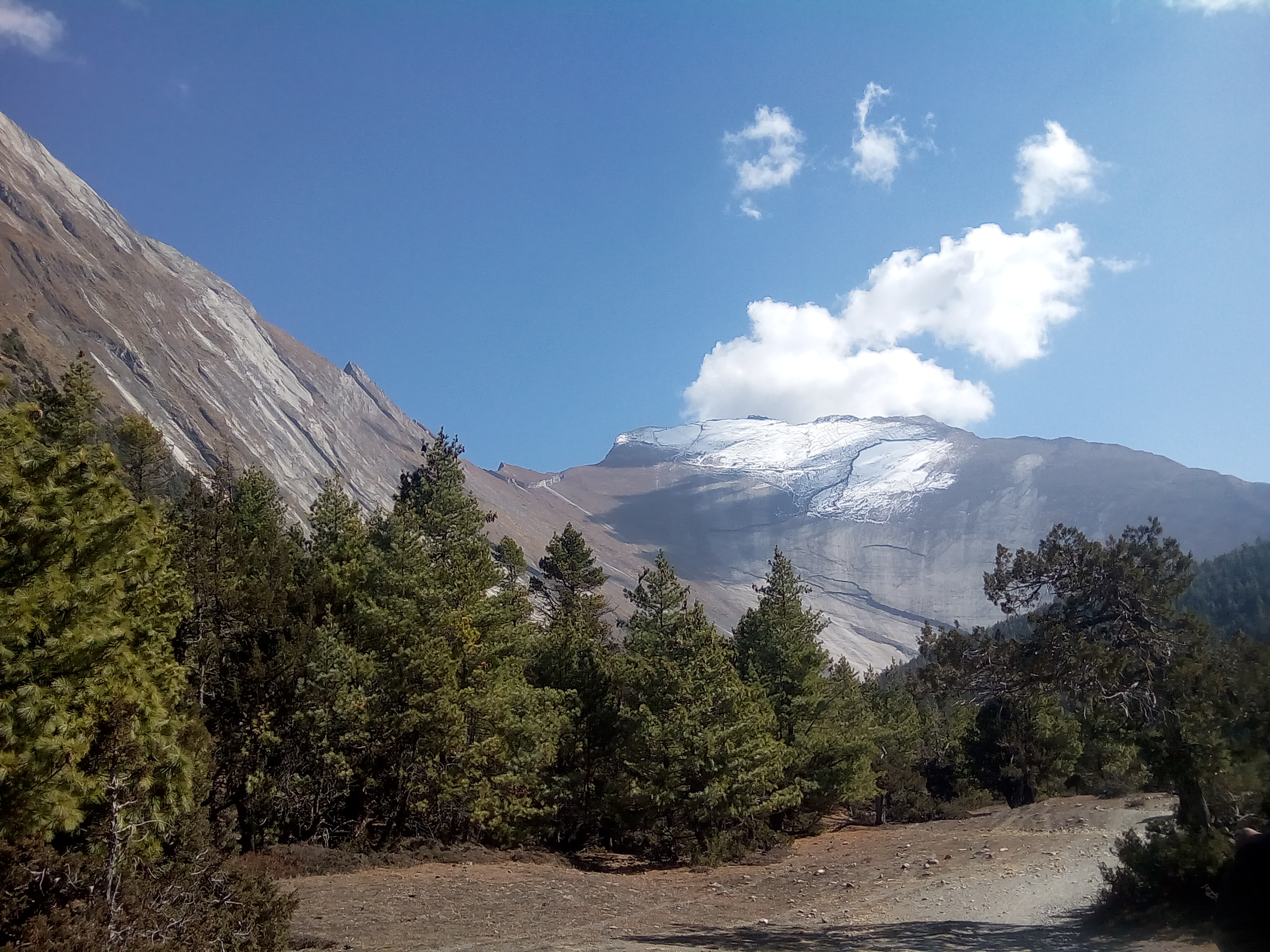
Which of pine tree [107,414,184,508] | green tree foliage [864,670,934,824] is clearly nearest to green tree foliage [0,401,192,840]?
pine tree [107,414,184,508]

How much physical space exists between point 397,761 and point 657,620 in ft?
32.9

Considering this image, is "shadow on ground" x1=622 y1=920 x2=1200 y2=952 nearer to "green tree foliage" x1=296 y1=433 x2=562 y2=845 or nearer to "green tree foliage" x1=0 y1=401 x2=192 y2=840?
"green tree foliage" x1=0 y1=401 x2=192 y2=840

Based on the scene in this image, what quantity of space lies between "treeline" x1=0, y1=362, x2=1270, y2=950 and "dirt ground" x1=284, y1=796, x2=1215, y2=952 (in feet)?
6.71

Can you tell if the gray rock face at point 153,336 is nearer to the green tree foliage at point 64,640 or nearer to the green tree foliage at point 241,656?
the green tree foliage at point 241,656

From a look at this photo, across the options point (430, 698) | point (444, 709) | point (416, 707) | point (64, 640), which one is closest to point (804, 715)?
point (444, 709)

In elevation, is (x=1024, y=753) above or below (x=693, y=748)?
below

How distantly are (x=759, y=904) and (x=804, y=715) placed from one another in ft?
53.3

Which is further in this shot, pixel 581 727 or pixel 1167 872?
pixel 581 727

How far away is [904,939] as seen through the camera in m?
11.9

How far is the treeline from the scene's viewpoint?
10.0 m

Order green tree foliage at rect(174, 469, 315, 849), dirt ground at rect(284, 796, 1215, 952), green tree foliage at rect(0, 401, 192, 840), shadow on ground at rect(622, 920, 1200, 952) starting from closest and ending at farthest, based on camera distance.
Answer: green tree foliage at rect(0, 401, 192, 840)
shadow on ground at rect(622, 920, 1200, 952)
dirt ground at rect(284, 796, 1215, 952)
green tree foliage at rect(174, 469, 315, 849)

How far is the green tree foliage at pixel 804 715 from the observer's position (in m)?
31.6

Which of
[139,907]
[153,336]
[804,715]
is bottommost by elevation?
[804,715]

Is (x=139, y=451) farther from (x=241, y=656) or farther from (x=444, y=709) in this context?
(x=444, y=709)
